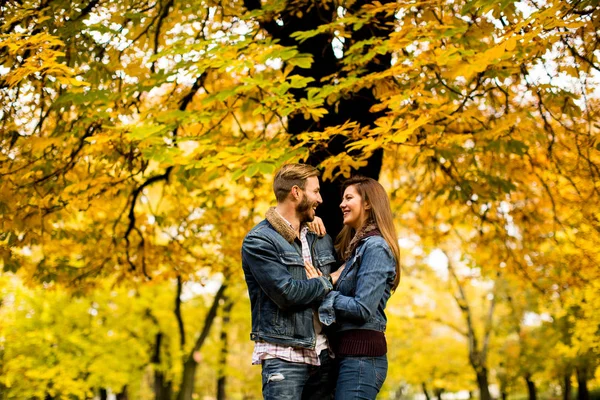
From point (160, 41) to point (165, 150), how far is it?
3034 mm

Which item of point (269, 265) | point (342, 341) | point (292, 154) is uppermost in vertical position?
point (292, 154)

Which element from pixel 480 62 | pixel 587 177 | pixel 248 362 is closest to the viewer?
pixel 480 62

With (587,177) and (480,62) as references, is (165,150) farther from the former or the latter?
(587,177)

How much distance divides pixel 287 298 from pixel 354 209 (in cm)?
70

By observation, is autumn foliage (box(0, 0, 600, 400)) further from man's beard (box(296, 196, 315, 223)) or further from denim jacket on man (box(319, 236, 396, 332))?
denim jacket on man (box(319, 236, 396, 332))

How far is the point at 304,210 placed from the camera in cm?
349

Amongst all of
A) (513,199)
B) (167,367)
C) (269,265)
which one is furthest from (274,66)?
(167,367)

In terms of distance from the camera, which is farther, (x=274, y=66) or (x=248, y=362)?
(x=248, y=362)

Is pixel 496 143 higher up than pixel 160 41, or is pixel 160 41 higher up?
pixel 160 41

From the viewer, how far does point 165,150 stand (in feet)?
16.7

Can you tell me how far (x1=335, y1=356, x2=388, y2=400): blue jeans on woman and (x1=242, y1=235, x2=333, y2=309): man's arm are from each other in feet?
1.22

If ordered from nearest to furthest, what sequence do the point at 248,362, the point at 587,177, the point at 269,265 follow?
the point at 269,265 → the point at 587,177 → the point at 248,362

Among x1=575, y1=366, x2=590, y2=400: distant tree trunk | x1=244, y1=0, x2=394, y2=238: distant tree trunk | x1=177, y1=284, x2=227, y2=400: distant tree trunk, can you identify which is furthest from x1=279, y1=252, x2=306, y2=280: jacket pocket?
x1=575, y1=366, x2=590, y2=400: distant tree trunk

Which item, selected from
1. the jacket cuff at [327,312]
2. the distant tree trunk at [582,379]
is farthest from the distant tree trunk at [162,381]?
the jacket cuff at [327,312]
